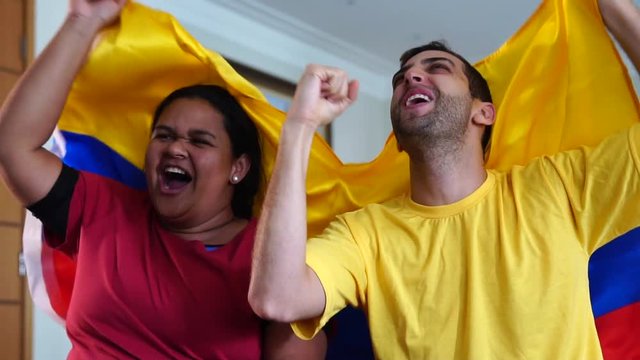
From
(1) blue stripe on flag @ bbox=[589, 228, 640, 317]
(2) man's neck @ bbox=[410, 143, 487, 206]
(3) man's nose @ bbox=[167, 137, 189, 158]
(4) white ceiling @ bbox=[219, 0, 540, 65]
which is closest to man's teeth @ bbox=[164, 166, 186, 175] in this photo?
(3) man's nose @ bbox=[167, 137, 189, 158]

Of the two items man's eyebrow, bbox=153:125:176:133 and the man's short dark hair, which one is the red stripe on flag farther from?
man's eyebrow, bbox=153:125:176:133

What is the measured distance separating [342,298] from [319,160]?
423mm

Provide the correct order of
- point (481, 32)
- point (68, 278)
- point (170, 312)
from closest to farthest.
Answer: point (170, 312), point (68, 278), point (481, 32)

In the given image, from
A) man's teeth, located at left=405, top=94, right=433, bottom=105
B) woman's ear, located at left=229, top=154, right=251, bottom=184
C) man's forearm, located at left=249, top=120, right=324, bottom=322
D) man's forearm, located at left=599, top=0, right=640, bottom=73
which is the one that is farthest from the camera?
woman's ear, located at left=229, top=154, right=251, bottom=184

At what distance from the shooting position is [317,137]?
146 centimetres

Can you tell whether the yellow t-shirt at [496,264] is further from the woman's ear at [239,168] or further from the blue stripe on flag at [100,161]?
the blue stripe on flag at [100,161]

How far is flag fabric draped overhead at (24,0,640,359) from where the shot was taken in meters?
1.31

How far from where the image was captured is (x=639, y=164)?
3.52 feet

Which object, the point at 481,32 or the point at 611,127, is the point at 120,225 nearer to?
the point at 611,127

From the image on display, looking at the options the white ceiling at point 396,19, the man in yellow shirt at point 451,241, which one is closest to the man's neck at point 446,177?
the man in yellow shirt at point 451,241

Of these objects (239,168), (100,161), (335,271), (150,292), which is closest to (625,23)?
(335,271)

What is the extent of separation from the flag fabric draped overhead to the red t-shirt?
0.18 m

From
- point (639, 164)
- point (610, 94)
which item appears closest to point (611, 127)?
A: point (610, 94)

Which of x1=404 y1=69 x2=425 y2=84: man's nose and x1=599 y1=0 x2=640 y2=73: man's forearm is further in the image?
x1=404 y1=69 x2=425 y2=84: man's nose
